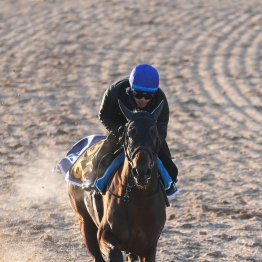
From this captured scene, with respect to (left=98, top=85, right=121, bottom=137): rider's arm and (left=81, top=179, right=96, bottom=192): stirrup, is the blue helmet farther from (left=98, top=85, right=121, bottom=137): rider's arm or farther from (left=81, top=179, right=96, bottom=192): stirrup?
(left=81, top=179, right=96, bottom=192): stirrup

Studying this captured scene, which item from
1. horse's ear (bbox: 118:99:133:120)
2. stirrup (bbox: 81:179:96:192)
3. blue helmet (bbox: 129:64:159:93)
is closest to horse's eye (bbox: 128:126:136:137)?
horse's ear (bbox: 118:99:133:120)

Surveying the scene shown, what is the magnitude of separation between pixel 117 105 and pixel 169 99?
27.7ft

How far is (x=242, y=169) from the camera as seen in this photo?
13219 millimetres

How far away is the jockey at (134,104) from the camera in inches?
312

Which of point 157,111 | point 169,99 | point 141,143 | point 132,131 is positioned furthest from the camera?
point 169,99

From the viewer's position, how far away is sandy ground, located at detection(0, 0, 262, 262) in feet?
35.1

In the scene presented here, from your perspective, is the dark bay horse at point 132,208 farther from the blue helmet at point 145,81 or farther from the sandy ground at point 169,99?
the sandy ground at point 169,99

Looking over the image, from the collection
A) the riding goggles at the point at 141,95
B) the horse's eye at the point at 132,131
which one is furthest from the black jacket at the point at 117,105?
the horse's eye at the point at 132,131

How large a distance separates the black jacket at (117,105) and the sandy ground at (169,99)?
2.08m

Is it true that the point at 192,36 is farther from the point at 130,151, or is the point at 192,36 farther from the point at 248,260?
the point at 130,151

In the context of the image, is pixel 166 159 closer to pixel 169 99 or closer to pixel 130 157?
pixel 130 157

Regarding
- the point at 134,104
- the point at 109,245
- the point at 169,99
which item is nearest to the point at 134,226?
the point at 109,245

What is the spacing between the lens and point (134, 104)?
8.11 metres

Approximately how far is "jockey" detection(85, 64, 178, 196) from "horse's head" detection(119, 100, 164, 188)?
0.95ft
